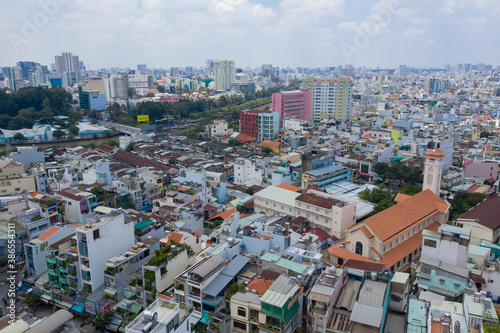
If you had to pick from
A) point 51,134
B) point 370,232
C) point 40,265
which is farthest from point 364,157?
point 51,134

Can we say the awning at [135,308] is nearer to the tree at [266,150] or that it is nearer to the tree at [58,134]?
the tree at [266,150]

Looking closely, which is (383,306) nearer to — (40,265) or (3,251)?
(40,265)

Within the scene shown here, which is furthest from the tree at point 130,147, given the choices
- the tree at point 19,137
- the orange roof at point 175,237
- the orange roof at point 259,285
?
the orange roof at point 259,285

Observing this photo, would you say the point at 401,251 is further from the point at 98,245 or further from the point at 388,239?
the point at 98,245

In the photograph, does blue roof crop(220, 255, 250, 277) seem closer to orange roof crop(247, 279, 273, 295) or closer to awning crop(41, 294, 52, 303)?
orange roof crop(247, 279, 273, 295)

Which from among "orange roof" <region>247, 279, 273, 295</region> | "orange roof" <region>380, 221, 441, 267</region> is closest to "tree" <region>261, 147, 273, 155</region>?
"orange roof" <region>380, 221, 441, 267</region>
